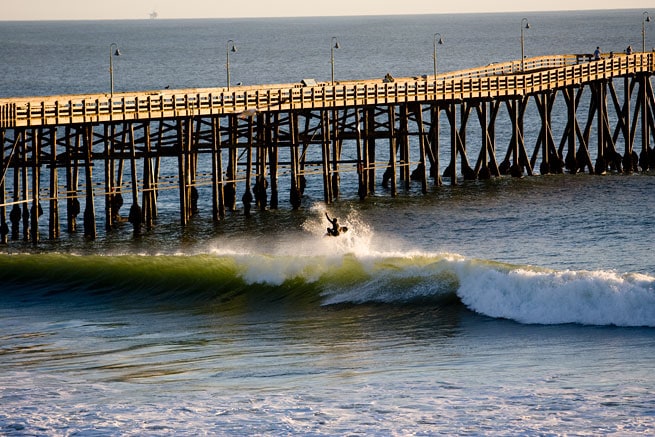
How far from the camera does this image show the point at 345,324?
32.9 meters

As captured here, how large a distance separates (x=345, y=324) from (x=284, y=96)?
62.5 feet

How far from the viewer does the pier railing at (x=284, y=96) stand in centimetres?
4359

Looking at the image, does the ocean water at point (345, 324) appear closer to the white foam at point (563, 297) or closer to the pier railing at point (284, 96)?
the white foam at point (563, 297)

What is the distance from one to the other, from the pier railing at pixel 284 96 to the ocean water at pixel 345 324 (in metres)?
4.13

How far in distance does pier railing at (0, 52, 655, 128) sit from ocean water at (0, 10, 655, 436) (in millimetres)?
4131

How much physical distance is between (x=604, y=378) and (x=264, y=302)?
12676 millimetres

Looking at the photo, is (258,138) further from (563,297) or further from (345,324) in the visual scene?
(563,297)

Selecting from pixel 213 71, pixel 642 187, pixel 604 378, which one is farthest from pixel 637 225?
pixel 213 71

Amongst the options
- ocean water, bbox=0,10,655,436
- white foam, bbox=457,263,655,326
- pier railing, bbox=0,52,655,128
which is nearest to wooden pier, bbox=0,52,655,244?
pier railing, bbox=0,52,655,128

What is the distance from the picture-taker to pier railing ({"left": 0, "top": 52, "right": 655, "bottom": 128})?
143ft

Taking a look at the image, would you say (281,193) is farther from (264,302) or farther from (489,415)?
(489,415)

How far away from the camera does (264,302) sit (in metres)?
36.7

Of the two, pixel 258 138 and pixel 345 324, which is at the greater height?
pixel 258 138

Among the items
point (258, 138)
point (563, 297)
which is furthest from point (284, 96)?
point (563, 297)
